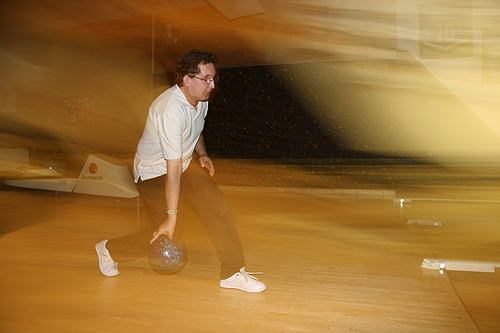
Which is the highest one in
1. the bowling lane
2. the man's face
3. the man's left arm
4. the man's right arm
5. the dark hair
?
the dark hair

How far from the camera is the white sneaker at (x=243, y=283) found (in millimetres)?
1483

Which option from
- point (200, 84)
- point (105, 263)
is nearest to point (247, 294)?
point (105, 263)

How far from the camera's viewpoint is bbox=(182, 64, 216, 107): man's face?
133cm

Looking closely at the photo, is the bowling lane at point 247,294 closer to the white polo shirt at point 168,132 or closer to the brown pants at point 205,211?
the brown pants at point 205,211

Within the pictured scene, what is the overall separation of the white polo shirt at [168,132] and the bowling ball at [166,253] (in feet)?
0.91

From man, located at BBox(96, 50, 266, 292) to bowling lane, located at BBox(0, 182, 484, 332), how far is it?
0.52ft

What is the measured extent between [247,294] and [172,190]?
Result: 551mm

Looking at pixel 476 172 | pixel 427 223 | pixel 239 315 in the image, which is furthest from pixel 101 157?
pixel 476 172

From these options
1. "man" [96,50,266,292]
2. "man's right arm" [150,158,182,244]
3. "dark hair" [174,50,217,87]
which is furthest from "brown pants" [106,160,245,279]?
"dark hair" [174,50,217,87]

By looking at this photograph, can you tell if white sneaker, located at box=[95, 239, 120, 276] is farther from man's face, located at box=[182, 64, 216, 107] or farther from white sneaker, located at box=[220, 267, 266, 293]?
→ man's face, located at box=[182, 64, 216, 107]

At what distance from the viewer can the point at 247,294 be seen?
4.83ft

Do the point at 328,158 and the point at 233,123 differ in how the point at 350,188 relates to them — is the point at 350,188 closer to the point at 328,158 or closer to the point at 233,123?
the point at 328,158

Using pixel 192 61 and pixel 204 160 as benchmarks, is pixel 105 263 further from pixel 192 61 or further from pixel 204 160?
pixel 192 61

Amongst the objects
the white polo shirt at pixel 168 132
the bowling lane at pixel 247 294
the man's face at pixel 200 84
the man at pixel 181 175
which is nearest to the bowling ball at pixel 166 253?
the man at pixel 181 175
